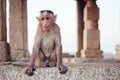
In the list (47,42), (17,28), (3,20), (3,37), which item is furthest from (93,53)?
(47,42)

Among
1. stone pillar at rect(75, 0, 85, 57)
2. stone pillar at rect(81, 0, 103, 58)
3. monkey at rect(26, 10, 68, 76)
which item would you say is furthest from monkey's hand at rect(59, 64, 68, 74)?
stone pillar at rect(75, 0, 85, 57)

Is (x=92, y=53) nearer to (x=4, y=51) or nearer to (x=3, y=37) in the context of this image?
(x=3, y=37)

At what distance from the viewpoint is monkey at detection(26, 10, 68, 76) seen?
25.8 ft

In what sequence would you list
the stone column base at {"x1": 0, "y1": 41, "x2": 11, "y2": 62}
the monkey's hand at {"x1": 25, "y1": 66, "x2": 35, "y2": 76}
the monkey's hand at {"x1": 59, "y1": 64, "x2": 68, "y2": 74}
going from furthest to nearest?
the stone column base at {"x1": 0, "y1": 41, "x2": 11, "y2": 62} < the monkey's hand at {"x1": 25, "y1": 66, "x2": 35, "y2": 76} < the monkey's hand at {"x1": 59, "y1": 64, "x2": 68, "y2": 74}

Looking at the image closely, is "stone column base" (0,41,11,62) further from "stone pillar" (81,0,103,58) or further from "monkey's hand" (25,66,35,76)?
"stone pillar" (81,0,103,58)

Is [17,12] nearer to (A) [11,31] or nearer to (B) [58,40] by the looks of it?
(A) [11,31]

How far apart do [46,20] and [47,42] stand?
1.50 feet

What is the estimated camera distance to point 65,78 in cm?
729

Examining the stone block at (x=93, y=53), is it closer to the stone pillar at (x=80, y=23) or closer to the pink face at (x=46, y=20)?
the stone pillar at (x=80, y=23)

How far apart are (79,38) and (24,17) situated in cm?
264

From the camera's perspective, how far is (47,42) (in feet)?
26.6

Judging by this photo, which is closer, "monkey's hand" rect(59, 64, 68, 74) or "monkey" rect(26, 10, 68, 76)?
"monkey's hand" rect(59, 64, 68, 74)

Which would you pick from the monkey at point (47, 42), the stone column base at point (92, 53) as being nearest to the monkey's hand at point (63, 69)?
the monkey at point (47, 42)

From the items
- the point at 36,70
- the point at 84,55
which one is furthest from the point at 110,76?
the point at 84,55
